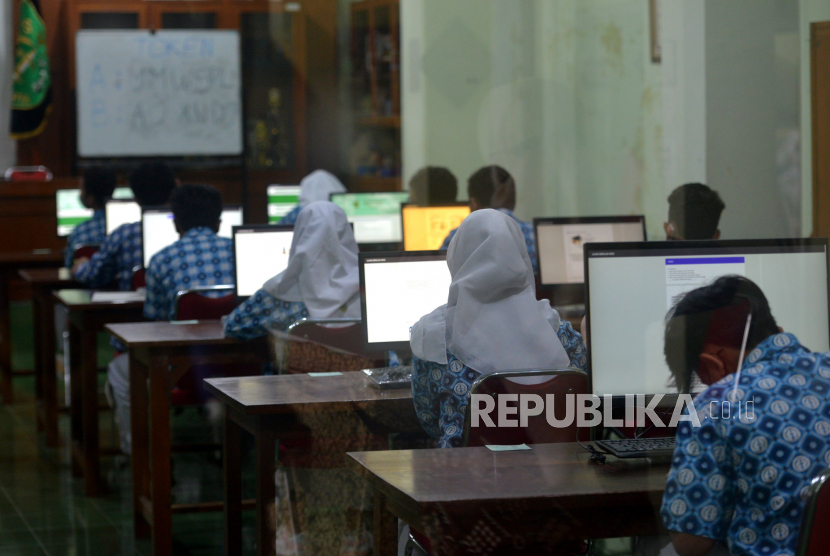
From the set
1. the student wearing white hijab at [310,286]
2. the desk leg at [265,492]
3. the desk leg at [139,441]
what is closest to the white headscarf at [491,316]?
the desk leg at [265,492]

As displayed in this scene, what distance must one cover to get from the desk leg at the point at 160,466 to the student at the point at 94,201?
8.50 ft

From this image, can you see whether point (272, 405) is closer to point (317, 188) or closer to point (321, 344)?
point (321, 344)

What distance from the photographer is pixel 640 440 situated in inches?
72.7

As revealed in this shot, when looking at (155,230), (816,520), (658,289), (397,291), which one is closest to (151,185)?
(155,230)

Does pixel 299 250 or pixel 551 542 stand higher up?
pixel 299 250

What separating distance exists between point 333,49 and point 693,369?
24.6 ft

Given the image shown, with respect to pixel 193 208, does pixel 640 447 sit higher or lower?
lower

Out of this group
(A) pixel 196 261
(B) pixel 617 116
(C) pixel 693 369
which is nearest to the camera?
(C) pixel 693 369

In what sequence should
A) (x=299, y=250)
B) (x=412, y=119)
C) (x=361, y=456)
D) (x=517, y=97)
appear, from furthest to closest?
(x=412, y=119)
(x=517, y=97)
(x=299, y=250)
(x=361, y=456)

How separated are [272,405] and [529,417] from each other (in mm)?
602

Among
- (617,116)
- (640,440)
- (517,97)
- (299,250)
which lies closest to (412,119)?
(517,97)

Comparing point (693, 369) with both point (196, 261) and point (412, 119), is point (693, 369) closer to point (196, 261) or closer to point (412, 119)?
point (196, 261)

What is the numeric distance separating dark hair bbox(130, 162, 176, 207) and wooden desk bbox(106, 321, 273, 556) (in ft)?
4.98

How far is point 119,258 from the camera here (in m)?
4.70
